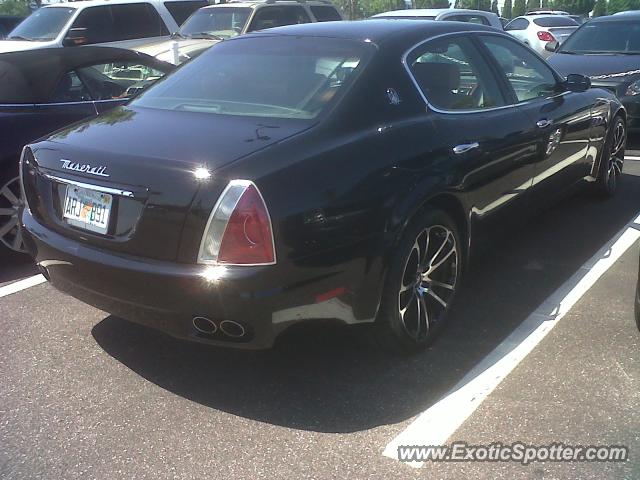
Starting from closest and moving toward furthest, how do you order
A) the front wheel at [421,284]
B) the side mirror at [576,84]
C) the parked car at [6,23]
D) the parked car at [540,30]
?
1. the front wheel at [421,284]
2. the side mirror at [576,84]
3. the parked car at [6,23]
4. the parked car at [540,30]

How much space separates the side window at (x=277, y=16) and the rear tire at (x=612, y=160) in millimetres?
6327

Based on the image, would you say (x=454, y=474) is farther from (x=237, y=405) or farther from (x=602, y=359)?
(x=602, y=359)

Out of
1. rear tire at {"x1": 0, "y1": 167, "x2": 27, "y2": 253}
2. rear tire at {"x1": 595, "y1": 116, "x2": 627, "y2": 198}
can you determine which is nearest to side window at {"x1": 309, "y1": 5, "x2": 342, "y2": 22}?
rear tire at {"x1": 595, "y1": 116, "x2": 627, "y2": 198}

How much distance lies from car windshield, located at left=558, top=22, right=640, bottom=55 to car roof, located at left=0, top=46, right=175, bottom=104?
6267 millimetres

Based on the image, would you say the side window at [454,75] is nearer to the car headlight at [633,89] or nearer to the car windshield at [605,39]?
the car headlight at [633,89]

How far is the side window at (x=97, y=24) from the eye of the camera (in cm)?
1080

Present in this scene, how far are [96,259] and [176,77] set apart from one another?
151 centimetres

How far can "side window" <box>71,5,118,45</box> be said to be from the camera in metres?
10.8

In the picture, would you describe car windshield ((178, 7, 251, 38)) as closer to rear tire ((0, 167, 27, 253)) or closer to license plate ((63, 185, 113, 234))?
rear tire ((0, 167, 27, 253))

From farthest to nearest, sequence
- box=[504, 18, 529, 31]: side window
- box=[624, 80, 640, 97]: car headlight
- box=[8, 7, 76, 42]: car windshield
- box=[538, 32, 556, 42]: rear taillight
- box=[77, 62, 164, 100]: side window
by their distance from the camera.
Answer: box=[504, 18, 529, 31]: side window → box=[538, 32, 556, 42]: rear taillight → box=[8, 7, 76, 42]: car windshield → box=[624, 80, 640, 97]: car headlight → box=[77, 62, 164, 100]: side window

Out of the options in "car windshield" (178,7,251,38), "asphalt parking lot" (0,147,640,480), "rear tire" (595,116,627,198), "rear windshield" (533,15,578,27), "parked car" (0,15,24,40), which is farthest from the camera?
"rear windshield" (533,15,578,27)

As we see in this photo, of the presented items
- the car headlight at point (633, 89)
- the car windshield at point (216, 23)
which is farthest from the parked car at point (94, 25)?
the car headlight at point (633, 89)

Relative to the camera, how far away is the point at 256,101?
351cm

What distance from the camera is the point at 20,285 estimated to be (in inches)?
179
